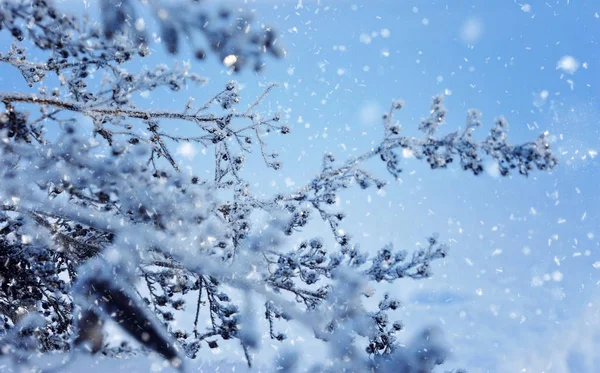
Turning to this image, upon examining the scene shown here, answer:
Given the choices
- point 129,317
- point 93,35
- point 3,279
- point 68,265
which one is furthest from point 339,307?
point 3,279

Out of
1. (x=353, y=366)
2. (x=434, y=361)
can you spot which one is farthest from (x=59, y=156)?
(x=434, y=361)

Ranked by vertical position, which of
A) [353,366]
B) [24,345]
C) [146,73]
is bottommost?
[353,366]

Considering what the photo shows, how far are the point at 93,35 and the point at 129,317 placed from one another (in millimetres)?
2558

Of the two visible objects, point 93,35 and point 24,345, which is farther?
point 24,345

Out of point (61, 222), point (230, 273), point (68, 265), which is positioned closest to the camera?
point (230, 273)

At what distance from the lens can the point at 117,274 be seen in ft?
13.8

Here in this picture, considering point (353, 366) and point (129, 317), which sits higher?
point (129, 317)

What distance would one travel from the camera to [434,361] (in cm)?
393

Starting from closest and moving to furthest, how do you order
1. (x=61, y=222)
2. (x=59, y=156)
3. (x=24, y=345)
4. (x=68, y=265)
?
(x=59, y=156)
(x=24, y=345)
(x=61, y=222)
(x=68, y=265)

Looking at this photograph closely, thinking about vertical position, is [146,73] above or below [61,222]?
above

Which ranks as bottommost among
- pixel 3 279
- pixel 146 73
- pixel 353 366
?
pixel 353 366

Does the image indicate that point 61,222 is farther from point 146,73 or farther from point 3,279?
point 146,73

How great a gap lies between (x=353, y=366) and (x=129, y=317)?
2129 millimetres

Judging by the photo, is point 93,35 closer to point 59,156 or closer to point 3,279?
point 59,156
